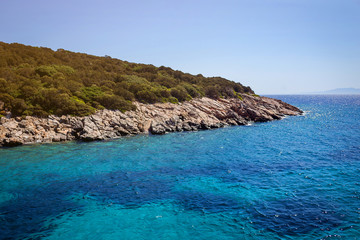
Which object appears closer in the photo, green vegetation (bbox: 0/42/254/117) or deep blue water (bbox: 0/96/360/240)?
deep blue water (bbox: 0/96/360/240)

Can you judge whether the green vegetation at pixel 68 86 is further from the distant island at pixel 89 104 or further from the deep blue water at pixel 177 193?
the deep blue water at pixel 177 193

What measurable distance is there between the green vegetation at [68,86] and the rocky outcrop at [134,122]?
5.90ft

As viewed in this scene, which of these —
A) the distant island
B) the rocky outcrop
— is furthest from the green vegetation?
the rocky outcrop

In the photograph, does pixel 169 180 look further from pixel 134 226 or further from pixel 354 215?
pixel 354 215

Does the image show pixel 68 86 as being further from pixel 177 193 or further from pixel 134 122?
pixel 177 193

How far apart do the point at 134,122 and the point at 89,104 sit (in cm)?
830

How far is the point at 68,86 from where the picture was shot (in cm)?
3669

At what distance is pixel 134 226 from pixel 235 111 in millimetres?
47475

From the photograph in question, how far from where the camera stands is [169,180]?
17219mm

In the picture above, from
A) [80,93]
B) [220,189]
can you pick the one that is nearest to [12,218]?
[220,189]

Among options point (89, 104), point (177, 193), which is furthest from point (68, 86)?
point (177, 193)

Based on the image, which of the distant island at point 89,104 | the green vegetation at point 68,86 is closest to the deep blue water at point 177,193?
the distant island at point 89,104

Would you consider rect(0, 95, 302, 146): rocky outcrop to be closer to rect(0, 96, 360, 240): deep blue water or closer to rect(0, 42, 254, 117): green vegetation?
rect(0, 42, 254, 117): green vegetation

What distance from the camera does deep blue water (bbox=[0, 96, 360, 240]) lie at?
428 inches
